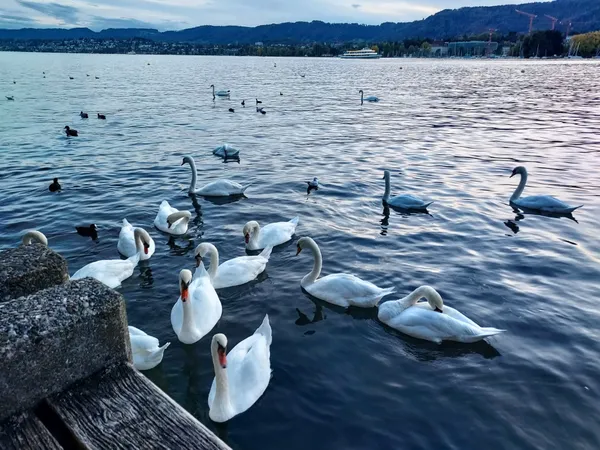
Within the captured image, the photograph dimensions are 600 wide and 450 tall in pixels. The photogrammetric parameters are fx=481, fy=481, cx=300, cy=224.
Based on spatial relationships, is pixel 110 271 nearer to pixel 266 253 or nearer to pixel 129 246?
pixel 129 246

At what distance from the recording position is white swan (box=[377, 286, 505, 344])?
24.3 feet

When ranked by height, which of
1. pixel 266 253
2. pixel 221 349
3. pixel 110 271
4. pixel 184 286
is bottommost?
pixel 266 253

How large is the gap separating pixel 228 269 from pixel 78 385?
22.1ft

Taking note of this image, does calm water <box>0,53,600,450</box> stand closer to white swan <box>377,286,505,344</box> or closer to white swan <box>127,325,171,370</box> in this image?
white swan <box>377,286,505,344</box>

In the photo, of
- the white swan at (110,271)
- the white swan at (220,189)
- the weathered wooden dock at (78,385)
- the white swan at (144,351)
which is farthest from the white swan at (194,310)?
the white swan at (220,189)

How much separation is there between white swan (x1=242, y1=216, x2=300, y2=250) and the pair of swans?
1.85m

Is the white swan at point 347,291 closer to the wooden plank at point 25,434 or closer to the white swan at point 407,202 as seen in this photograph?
the white swan at point 407,202

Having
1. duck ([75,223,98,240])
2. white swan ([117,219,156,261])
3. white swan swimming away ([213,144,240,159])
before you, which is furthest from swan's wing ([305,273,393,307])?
white swan swimming away ([213,144,240,159])

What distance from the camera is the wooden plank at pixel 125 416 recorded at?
2.34m

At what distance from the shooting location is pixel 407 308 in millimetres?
8016

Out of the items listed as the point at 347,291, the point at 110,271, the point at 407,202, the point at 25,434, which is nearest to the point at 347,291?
the point at 347,291

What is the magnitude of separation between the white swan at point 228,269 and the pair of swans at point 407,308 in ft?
3.46

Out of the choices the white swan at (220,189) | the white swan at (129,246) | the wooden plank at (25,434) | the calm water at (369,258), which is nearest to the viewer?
the wooden plank at (25,434)

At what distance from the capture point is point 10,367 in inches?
Result: 92.2
